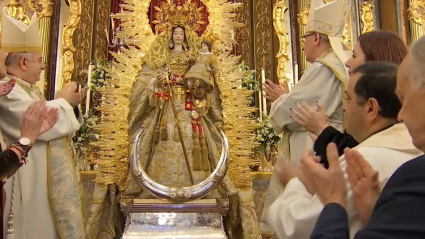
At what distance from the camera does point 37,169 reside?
2.68 metres

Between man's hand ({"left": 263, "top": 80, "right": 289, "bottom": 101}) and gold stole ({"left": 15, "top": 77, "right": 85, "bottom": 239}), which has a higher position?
man's hand ({"left": 263, "top": 80, "right": 289, "bottom": 101})

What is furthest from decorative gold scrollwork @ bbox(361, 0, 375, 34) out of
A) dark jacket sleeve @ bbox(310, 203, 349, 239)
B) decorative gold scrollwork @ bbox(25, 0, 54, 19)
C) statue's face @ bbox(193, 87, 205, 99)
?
dark jacket sleeve @ bbox(310, 203, 349, 239)

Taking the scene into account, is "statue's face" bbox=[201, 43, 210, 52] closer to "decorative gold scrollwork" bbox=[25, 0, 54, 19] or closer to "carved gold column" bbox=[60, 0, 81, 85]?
"carved gold column" bbox=[60, 0, 81, 85]

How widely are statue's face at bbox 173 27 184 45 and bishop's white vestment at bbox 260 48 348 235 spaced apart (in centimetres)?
184

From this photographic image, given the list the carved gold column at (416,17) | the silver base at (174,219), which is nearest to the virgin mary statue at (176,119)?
the silver base at (174,219)

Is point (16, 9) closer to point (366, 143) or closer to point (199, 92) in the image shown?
point (199, 92)

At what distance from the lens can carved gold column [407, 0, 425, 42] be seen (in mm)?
6062

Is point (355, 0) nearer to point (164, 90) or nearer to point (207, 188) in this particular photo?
point (164, 90)

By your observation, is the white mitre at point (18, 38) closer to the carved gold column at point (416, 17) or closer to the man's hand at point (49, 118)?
the man's hand at point (49, 118)

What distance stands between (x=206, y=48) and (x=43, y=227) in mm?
2427

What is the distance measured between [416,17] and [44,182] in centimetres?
526

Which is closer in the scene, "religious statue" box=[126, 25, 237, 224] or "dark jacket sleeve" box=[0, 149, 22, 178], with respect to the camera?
"dark jacket sleeve" box=[0, 149, 22, 178]

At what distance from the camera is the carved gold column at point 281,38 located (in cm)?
589

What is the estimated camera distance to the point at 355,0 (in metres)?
6.32
